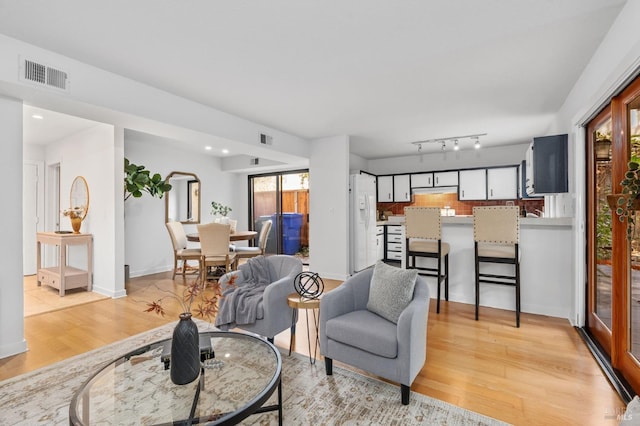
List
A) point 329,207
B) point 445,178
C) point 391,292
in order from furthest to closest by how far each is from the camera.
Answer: point 445,178 < point 329,207 < point 391,292

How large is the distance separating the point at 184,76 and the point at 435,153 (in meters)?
5.50

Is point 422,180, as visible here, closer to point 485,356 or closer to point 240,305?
point 485,356

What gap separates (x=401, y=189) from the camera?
7238 mm

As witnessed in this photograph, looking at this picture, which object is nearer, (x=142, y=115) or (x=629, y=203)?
(x=629, y=203)

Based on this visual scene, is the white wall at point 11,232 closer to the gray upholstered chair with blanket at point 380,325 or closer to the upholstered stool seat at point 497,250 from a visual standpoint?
the gray upholstered chair with blanket at point 380,325

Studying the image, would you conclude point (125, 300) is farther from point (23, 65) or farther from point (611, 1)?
point (611, 1)

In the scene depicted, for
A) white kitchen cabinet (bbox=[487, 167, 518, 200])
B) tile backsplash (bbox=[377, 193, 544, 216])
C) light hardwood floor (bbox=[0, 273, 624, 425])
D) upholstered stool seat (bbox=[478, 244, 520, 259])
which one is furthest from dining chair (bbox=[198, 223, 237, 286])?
white kitchen cabinet (bbox=[487, 167, 518, 200])

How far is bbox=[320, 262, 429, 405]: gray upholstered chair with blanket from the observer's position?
1.94m

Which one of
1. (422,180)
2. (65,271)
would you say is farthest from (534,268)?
(65,271)

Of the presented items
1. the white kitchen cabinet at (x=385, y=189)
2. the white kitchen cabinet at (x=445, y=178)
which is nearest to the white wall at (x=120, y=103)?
the white kitchen cabinet at (x=385, y=189)

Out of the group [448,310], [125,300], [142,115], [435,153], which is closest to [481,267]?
[448,310]

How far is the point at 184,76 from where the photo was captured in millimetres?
3102

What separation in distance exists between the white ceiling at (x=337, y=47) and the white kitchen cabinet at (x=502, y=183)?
210cm

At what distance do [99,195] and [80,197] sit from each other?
2.21 feet
